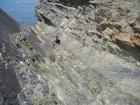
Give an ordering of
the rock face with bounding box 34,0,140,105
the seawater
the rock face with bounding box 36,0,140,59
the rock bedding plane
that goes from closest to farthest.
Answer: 1. the rock bedding plane
2. the rock face with bounding box 34,0,140,105
3. the rock face with bounding box 36,0,140,59
4. the seawater

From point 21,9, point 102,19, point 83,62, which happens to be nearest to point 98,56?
point 83,62

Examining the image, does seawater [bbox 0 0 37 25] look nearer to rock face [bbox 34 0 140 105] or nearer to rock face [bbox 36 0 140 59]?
rock face [bbox 36 0 140 59]

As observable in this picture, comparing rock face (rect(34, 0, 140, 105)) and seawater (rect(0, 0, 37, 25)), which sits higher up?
rock face (rect(34, 0, 140, 105))

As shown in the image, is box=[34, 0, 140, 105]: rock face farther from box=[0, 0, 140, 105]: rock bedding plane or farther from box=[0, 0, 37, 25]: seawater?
box=[0, 0, 37, 25]: seawater

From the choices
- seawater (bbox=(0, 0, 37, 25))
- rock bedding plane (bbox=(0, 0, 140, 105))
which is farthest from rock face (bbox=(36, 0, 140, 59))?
seawater (bbox=(0, 0, 37, 25))

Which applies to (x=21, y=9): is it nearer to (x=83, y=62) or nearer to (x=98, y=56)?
(x=83, y=62)

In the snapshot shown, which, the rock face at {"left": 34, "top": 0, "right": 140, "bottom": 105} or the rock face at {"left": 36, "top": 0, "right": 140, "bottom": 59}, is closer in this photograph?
the rock face at {"left": 34, "top": 0, "right": 140, "bottom": 105}

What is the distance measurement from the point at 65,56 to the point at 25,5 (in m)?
39.2

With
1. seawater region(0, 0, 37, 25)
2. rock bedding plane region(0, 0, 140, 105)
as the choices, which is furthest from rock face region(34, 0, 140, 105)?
seawater region(0, 0, 37, 25)

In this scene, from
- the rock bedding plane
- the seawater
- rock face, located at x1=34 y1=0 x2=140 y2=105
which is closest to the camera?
the rock bedding plane

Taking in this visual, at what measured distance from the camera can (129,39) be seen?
16.7m

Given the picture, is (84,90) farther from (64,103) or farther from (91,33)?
(91,33)

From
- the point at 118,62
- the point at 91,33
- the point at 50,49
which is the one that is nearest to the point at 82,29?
the point at 91,33

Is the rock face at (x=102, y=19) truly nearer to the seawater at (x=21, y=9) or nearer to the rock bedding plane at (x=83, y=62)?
the rock bedding plane at (x=83, y=62)
